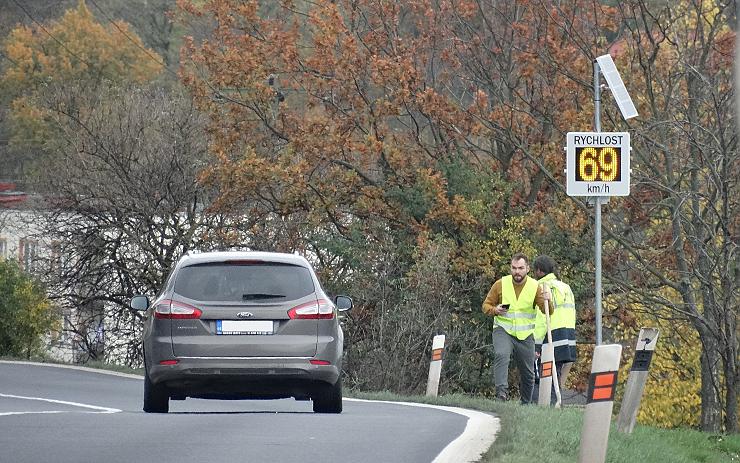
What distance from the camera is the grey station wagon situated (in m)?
14.5

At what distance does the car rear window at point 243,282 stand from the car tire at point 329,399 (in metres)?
1.01

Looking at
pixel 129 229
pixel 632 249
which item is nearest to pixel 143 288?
pixel 129 229

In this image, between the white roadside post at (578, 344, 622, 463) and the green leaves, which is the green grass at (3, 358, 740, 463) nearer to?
the white roadside post at (578, 344, 622, 463)

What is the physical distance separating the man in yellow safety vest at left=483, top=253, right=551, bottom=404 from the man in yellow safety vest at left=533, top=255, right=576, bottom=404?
0.47m

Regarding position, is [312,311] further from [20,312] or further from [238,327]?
[20,312]

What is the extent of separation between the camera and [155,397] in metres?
15.4

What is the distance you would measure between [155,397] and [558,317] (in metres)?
5.18

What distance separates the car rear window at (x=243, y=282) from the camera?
48.1ft

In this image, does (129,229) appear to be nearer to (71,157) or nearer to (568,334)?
(71,157)

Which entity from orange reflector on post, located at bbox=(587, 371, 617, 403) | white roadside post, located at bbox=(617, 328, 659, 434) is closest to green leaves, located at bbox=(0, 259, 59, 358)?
white roadside post, located at bbox=(617, 328, 659, 434)

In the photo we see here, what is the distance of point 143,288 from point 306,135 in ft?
16.4

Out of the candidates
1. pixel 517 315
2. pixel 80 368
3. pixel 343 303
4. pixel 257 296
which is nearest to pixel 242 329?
pixel 257 296

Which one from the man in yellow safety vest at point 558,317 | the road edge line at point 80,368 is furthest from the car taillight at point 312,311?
the road edge line at point 80,368

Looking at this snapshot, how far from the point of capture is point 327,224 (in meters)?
36.7
